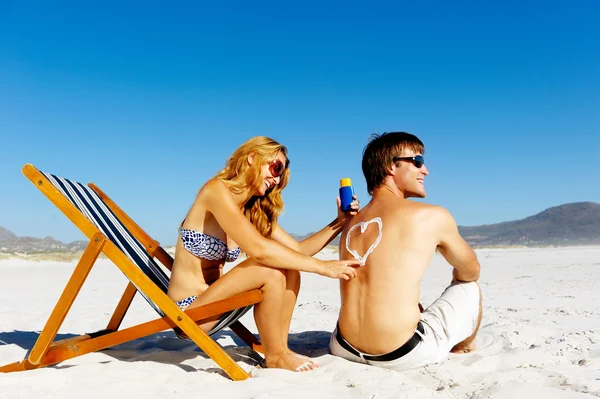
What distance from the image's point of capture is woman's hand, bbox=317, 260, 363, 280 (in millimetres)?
2969

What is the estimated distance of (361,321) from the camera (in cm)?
302

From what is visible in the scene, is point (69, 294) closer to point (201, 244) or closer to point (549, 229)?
point (201, 244)

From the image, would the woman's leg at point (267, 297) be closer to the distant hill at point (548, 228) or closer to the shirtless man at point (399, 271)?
the shirtless man at point (399, 271)

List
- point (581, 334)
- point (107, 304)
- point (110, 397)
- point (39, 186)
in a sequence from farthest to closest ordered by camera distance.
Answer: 1. point (107, 304)
2. point (581, 334)
3. point (39, 186)
4. point (110, 397)

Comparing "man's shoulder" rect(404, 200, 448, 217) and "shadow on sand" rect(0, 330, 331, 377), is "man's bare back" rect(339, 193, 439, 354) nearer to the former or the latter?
"man's shoulder" rect(404, 200, 448, 217)

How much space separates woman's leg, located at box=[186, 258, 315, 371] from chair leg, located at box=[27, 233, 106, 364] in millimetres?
689

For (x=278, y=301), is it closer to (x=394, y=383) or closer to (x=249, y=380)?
(x=249, y=380)

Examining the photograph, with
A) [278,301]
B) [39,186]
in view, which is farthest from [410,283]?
[39,186]

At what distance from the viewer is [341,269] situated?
117 inches

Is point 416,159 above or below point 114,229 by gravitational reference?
above

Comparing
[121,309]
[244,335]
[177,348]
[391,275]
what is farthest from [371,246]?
[121,309]

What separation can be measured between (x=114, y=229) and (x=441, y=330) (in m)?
2.25

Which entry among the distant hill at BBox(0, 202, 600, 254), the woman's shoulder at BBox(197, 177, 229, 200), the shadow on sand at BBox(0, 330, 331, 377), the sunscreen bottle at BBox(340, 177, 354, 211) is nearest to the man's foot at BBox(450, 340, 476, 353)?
the shadow on sand at BBox(0, 330, 331, 377)

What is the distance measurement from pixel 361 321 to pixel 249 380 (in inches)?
27.9
